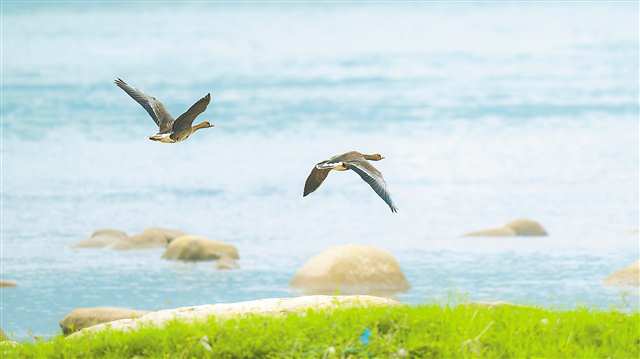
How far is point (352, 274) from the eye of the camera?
26734 millimetres

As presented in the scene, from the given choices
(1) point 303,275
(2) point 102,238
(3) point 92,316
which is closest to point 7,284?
(2) point 102,238

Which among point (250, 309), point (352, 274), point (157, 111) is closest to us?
point (250, 309)

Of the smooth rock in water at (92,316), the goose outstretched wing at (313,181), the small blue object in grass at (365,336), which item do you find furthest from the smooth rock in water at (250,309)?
the smooth rock in water at (92,316)

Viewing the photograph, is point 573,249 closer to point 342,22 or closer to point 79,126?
point 79,126

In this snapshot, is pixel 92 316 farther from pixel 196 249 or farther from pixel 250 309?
pixel 250 309

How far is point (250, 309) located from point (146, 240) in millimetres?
15849

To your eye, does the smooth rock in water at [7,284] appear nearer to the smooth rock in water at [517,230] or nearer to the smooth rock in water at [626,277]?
the smooth rock in water at [517,230]

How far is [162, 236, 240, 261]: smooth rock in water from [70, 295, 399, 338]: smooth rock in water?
13435 millimetres

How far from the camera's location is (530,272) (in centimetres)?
2819

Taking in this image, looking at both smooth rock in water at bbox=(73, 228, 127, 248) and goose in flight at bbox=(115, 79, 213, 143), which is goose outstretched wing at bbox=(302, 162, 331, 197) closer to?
goose in flight at bbox=(115, 79, 213, 143)

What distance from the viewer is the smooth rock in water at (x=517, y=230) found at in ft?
105

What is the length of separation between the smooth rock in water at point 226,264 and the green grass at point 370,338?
13411 millimetres

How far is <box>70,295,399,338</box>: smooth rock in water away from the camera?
51.6 feet

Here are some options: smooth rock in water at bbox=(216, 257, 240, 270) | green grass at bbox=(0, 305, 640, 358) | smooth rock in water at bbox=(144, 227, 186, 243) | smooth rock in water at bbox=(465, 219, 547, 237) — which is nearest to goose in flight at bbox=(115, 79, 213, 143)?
green grass at bbox=(0, 305, 640, 358)
